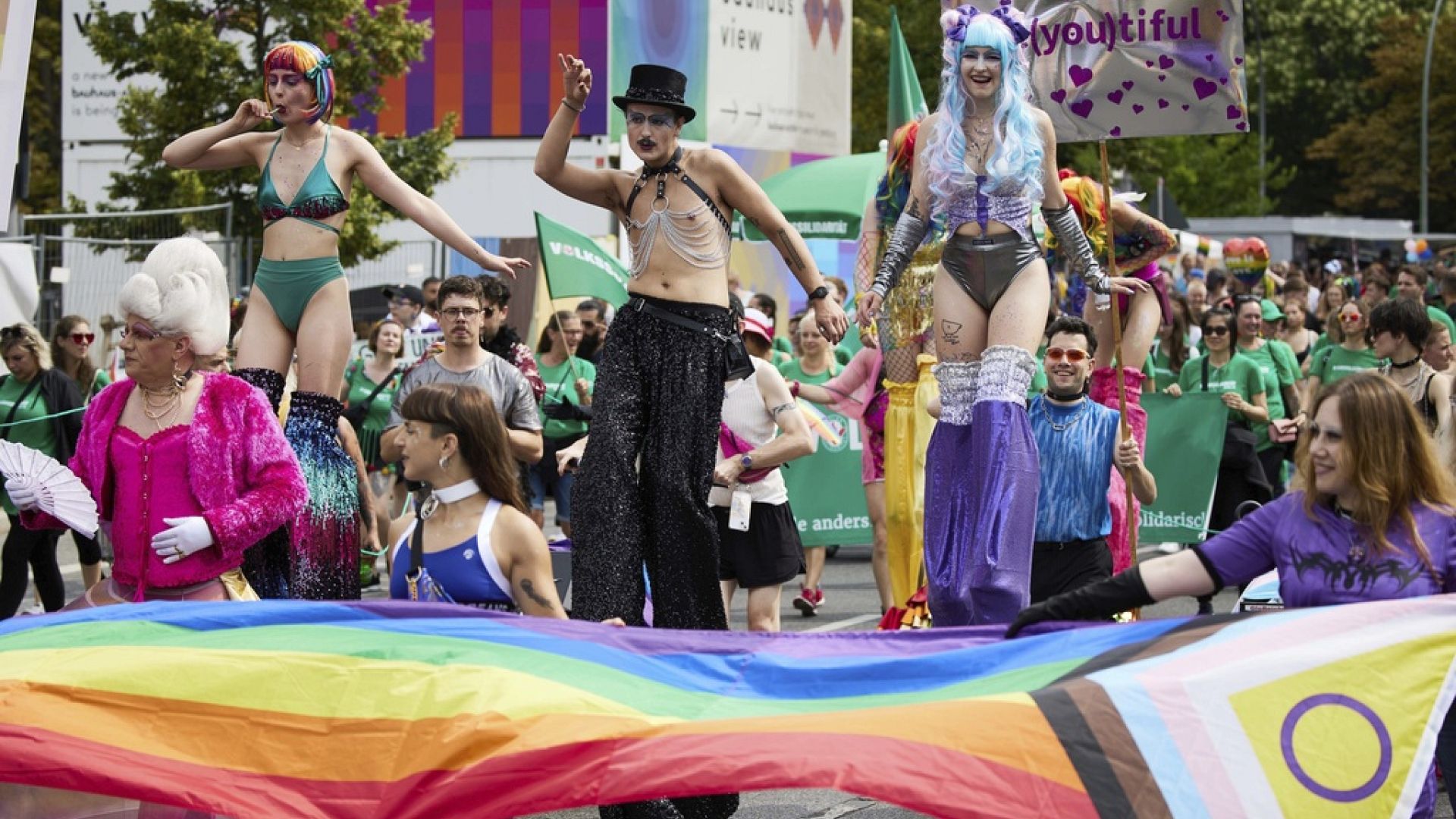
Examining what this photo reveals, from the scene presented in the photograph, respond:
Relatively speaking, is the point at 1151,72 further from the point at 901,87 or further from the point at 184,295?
the point at 901,87

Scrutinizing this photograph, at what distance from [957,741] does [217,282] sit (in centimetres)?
281

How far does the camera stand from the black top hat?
6.76 m

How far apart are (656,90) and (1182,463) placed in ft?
23.5

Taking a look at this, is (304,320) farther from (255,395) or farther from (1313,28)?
(1313,28)

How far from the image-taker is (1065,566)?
7496 mm

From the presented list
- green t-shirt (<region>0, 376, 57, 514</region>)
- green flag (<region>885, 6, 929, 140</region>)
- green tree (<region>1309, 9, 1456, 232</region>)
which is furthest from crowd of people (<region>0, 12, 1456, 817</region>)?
green tree (<region>1309, 9, 1456, 232</region>)

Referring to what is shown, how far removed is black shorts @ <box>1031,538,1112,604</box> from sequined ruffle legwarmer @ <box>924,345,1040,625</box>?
0.35 metres

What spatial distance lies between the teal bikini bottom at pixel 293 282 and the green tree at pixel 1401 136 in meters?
58.7

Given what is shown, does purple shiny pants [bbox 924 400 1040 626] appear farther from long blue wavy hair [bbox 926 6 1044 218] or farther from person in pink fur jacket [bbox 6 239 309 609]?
person in pink fur jacket [bbox 6 239 309 609]

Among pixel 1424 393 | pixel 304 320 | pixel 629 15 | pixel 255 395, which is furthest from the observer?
pixel 629 15

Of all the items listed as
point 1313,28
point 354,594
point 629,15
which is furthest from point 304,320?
point 1313,28

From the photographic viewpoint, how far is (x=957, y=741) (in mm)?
4270

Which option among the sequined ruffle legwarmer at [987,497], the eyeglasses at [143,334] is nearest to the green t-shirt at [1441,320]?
the sequined ruffle legwarmer at [987,497]

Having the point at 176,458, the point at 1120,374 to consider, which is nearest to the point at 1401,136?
the point at 1120,374
